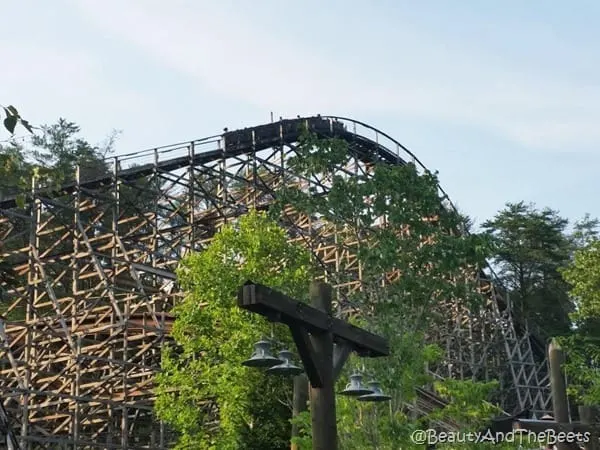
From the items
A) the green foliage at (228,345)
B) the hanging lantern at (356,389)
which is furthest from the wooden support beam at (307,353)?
the green foliage at (228,345)

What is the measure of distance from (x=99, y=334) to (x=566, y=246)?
2721 cm

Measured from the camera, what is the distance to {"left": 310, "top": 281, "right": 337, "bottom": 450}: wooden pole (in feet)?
22.7

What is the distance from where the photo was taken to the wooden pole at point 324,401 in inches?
272

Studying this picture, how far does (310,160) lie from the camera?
14.4m

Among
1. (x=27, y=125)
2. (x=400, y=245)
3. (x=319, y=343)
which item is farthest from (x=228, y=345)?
(x=27, y=125)

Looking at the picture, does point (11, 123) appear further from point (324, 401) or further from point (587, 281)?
point (587, 281)

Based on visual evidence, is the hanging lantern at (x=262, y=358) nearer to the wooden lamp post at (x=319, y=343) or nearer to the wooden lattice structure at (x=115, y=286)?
the wooden lamp post at (x=319, y=343)

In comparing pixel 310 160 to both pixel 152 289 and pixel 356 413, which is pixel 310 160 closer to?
pixel 356 413

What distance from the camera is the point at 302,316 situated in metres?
6.71

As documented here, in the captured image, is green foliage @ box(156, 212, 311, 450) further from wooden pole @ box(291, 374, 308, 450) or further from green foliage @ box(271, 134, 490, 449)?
wooden pole @ box(291, 374, 308, 450)

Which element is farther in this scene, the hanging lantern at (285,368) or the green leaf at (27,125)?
the hanging lantern at (285,368)

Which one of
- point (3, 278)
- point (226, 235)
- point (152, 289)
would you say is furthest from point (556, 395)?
point (152, 289)

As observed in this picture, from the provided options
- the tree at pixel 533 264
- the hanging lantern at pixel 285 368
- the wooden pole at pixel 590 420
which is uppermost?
the tree at pixel 533 264

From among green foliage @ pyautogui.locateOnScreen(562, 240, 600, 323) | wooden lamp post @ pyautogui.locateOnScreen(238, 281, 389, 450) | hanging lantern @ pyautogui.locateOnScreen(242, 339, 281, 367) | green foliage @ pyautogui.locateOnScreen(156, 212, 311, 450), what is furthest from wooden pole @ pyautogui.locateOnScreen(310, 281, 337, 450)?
green foliage @ pyautogui.locateOnScreen(562, 240, 600, 323)
